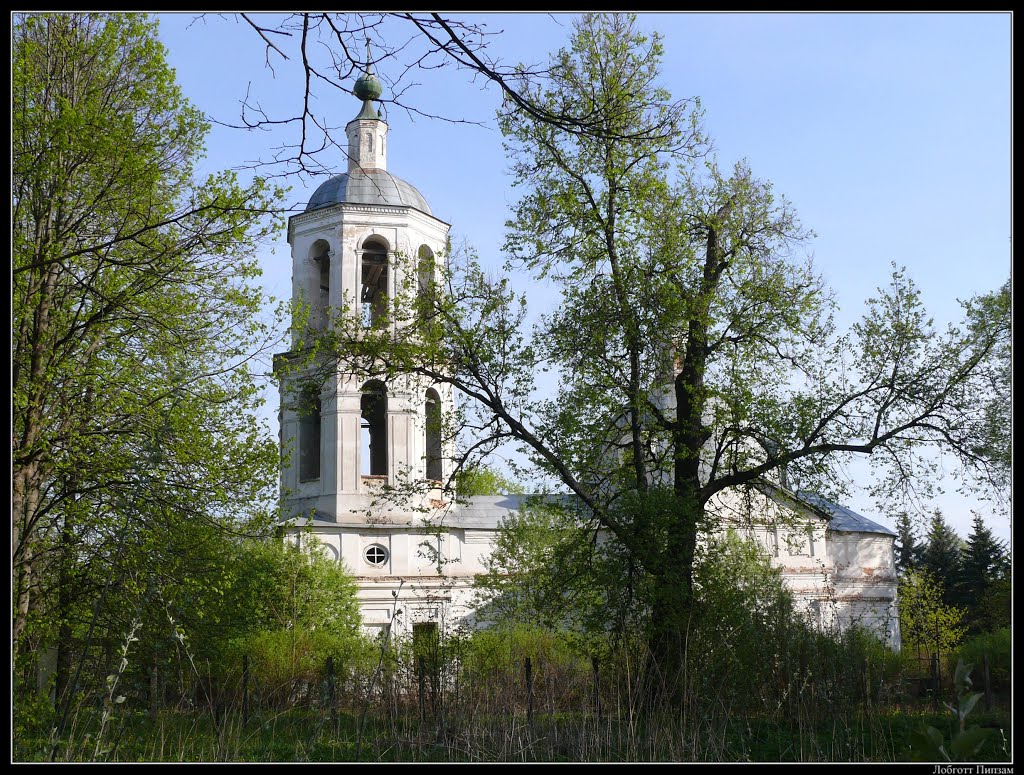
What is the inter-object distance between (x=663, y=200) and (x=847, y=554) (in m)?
22.9

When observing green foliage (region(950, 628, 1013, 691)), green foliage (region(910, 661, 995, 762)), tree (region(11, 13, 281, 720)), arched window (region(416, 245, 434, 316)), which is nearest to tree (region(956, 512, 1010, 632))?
green foliage (region(950, 628, 1013, 691))

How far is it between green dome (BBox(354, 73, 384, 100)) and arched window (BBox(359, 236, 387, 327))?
65.7 feet

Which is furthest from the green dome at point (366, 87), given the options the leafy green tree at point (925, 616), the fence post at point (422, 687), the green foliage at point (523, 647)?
the leafy green tree at point (925, 616)

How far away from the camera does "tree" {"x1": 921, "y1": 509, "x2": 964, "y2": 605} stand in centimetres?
3639

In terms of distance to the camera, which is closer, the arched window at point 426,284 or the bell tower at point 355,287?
the arched window at point 426,284

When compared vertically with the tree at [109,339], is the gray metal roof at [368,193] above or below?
above

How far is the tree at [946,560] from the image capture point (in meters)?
36.4

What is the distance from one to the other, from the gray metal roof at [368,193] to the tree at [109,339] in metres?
13.8

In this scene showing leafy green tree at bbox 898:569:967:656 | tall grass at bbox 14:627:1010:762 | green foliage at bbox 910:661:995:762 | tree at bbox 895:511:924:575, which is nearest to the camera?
green foliage at bbox 910:661:995:762

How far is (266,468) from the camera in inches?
522

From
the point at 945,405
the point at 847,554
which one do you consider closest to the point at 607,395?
the point at 945,405

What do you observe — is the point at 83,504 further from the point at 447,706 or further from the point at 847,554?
the point at 847,554

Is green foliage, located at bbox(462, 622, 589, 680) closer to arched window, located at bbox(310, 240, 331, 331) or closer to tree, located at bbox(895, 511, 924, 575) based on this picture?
arched window, located at bbox(310, 240, 331, 331)

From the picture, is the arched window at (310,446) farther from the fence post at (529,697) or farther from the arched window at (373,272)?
the fence post at (529,697)
